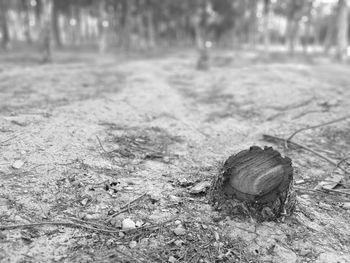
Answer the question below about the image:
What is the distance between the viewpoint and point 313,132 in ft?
22.8

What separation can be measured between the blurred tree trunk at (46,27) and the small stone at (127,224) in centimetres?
1403

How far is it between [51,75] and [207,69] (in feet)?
23.2

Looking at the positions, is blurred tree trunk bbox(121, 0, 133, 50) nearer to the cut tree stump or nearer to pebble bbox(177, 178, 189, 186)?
pebble bbox(177, 178, 189, 186)

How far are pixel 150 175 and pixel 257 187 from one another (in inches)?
61.6

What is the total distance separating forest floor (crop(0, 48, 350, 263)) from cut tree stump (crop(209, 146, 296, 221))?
131mm

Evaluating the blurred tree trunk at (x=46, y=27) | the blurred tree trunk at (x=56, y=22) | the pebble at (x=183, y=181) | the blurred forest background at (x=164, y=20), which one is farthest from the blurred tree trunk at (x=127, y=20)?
the pebble at (x=183, y=181)

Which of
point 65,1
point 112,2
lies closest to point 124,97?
point 112,2

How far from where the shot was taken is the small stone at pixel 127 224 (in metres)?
3.46

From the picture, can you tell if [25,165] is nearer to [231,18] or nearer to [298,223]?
[298,223]

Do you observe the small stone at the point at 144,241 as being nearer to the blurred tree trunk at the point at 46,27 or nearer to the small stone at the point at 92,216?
the small stone at the point at 92,216

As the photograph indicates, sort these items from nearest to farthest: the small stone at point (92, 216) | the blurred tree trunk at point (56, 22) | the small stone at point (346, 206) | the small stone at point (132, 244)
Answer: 1. the small stone at point (132, 244)
2. the small stone at point (92, 216)
3. the small stone at point (346, 206)
4. the blurred tree trunk at point (56, 22)

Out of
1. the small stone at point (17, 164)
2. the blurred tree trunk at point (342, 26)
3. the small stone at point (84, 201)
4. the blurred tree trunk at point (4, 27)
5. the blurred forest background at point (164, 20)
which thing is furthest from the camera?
the blurred tree trunk at point (4, 27)

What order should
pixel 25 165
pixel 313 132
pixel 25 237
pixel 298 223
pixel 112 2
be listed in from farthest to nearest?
pixel 112 2
pixel 313 132
pixel 25 165
pixel 298 223
pixel 25 237

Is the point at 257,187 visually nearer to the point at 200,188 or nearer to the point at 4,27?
the point at 200,188
